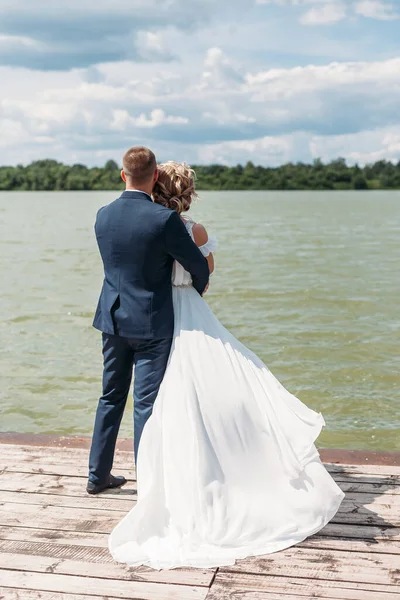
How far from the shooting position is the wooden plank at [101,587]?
10.4 feet

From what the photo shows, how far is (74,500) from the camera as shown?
4.14 metres

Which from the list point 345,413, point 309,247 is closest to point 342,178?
point 309,247

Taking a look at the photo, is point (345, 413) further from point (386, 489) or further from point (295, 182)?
point (295, 182)

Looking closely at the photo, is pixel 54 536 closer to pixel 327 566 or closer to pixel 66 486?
pixel 66 486

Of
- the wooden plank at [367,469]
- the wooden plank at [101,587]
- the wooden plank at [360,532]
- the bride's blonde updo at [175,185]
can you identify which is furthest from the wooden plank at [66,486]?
the bride's blonde updo at [175,185]

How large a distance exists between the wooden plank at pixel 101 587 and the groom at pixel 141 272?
83 cm

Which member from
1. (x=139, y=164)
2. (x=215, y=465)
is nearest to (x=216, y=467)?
(x=215, y=465)

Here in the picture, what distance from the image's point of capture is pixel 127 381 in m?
4.13

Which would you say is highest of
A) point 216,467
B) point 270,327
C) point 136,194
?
point 136,194

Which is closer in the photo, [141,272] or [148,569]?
[148,569]

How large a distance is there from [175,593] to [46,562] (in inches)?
25.1

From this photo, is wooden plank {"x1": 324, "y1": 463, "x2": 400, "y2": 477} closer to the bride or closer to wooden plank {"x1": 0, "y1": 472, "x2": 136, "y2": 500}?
the bride

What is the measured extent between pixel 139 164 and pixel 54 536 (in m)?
1.85

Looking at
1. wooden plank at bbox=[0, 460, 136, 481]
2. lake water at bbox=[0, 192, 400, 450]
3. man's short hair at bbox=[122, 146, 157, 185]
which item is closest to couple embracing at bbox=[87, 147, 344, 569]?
man's short hair at bbox=[122, 146, 157, 185]
